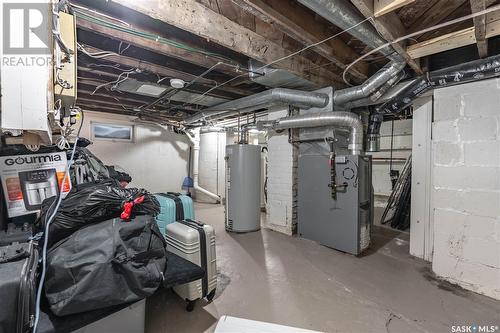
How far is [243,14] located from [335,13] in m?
0.79

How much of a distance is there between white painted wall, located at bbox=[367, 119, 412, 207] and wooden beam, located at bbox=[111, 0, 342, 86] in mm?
4409

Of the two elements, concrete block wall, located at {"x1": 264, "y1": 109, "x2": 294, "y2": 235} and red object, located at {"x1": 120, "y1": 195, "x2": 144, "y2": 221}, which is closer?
red object, located at {"x1": 120, "y1": 195, "x2": 144, "y2": 221}

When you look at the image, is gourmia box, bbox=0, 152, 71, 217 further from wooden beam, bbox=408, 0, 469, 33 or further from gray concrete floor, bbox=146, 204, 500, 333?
wooden beam, bbox=408, 0, 469, 33

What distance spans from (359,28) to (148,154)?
5195 millimetres

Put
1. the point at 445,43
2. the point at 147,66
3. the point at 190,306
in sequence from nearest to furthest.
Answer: the point at 190,306 → the point at 445,43 → the point at 147,66

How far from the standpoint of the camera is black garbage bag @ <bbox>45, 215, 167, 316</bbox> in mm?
1084

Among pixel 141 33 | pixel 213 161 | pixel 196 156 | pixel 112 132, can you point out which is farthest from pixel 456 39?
pixel 112 132

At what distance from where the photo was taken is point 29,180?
1.54 m

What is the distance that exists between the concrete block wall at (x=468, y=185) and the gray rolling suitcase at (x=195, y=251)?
7.70 feet

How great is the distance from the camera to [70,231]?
4.01 ft

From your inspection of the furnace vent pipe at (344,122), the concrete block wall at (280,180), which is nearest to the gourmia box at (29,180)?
the furnace vent pipe at (344,122)

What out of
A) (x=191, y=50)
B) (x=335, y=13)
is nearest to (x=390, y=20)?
(x=335, y=13)

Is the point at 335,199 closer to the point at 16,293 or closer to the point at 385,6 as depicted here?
the point at 385,6

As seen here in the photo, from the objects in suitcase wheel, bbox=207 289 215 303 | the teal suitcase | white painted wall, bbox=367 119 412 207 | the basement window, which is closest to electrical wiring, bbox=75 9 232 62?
the teal suitcase
